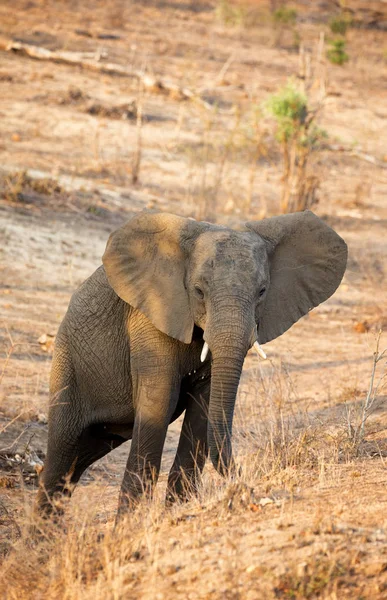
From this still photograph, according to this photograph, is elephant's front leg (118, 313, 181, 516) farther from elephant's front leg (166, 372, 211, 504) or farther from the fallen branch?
the fallen branch

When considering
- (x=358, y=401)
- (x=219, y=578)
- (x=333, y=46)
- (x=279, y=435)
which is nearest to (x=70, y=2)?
(x=333, y=46)

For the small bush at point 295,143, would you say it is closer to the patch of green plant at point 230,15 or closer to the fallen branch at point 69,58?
the fallen branch at point 69,58

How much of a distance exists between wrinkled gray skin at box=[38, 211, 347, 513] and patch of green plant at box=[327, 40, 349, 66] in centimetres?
2209

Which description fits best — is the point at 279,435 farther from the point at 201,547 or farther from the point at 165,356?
the point at 201,547

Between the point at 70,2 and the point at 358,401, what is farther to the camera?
the point at 70,2

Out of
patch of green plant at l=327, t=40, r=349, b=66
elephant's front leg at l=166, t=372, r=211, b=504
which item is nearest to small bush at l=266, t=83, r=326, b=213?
elephant's front leg at l=166, t=372, r=211, b=504

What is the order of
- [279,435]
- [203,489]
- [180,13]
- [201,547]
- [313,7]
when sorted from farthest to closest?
[313,7]
[180,13]
[279,435]
[203,489]
[201,547]

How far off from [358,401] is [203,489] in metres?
3.28

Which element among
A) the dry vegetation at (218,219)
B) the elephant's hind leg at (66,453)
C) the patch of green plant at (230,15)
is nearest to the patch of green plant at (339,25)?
the dry vegetation at (218,219)

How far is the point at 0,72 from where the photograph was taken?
20.4 meters

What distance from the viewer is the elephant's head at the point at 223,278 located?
502 cm

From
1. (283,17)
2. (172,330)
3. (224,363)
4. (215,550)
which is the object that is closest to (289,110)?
(172,330)

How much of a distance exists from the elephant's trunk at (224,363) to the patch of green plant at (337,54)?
23109mm

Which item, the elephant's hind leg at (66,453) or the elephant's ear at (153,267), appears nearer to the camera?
the elephant's ear at (153,267)
